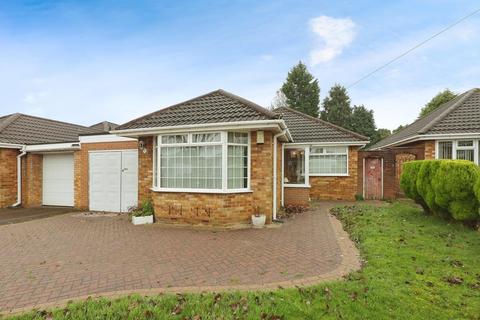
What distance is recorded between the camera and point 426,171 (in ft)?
28.5

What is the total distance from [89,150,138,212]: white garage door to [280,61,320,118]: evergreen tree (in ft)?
117

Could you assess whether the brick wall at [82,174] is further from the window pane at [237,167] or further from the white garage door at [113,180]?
the window pane at [237,167]

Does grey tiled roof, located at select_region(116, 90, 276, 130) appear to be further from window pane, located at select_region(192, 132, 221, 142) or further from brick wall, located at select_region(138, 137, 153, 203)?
brick wall, located at select_region(138, 137, 153, 203)

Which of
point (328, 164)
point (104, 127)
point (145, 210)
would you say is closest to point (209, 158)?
point (145, 210)

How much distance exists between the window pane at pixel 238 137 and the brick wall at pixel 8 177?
37.2ft

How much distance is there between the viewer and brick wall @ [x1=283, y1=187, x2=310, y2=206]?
40.2 feet

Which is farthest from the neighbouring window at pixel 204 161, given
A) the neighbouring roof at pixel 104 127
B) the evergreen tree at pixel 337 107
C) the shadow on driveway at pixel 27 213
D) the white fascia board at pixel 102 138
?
the evergreen tree at pixel 337 107

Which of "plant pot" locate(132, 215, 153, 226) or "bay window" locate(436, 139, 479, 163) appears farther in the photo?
"bay window" locate(436, 139, 479, 163)

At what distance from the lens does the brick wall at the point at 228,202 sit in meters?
8.12

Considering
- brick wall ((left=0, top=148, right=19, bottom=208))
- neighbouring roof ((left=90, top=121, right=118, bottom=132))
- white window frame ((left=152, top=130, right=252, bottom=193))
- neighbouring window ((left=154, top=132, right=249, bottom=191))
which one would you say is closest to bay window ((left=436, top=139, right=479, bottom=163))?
white window frame ((left=152, top=130, right=252, bottom=193))

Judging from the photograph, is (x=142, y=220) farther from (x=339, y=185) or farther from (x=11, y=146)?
(x=339, y=185)

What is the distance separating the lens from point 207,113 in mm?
8945

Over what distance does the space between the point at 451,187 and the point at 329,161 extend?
777 centimetres

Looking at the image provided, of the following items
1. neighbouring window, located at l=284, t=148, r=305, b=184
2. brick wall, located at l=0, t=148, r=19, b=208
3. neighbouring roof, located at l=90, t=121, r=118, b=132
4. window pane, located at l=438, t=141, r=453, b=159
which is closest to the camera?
window pane, located at l=438, t=141, r=453, b=159
